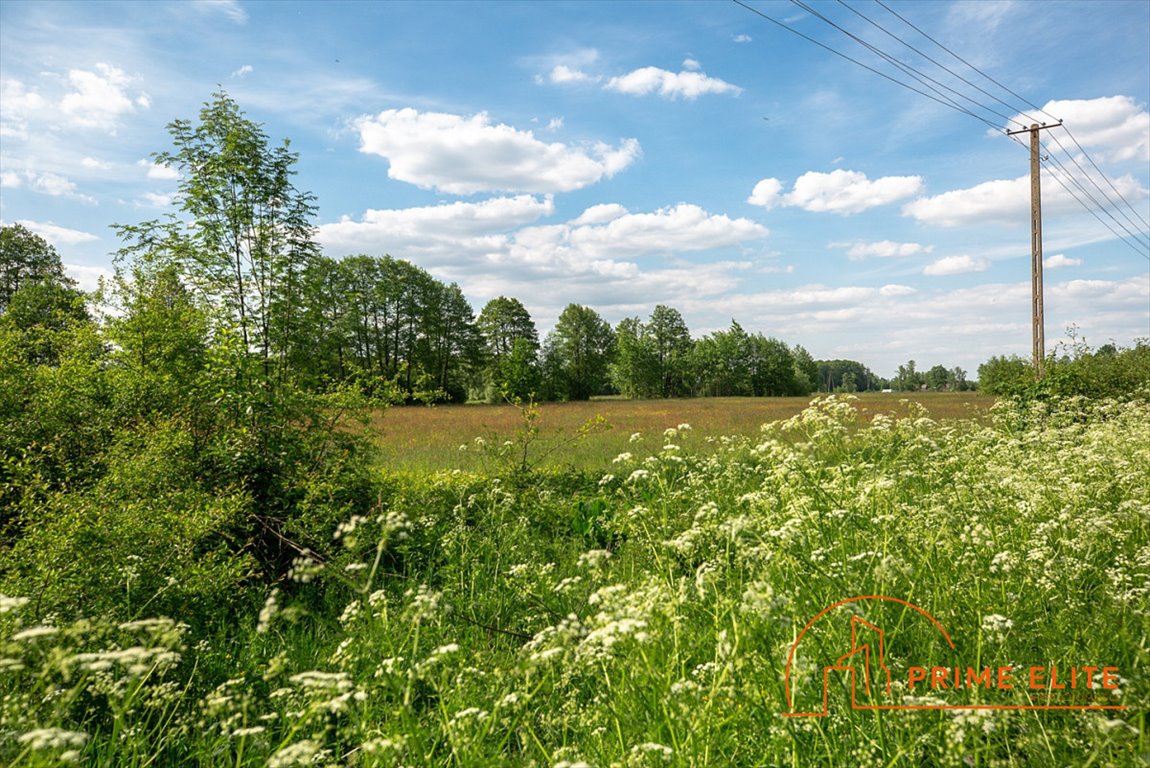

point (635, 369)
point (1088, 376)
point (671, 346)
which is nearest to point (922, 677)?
point (1088, 376)

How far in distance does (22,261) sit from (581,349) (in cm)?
5524

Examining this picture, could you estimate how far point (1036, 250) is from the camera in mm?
20234

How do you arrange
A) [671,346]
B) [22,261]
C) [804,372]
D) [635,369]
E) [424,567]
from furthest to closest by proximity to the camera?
1. [804,372]
2. [671,346]
3. [635,369]
4. [22,261]
5. [424,567]

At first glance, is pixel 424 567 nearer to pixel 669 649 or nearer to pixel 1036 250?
pixel 669 649

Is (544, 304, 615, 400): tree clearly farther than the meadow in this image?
Yes

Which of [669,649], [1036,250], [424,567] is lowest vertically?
[424,567]

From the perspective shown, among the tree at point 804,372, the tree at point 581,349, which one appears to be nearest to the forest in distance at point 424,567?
the tree at point 581,349

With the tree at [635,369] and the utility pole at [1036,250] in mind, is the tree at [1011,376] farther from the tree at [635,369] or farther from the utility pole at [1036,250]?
the tree at [635,369]

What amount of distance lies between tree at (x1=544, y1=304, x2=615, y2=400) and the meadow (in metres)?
69.6

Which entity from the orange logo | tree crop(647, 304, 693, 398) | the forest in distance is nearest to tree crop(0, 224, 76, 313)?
the forest in distance

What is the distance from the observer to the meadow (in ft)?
8.00

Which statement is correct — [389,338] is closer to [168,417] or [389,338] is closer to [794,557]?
[168,417]

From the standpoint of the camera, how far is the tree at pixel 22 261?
40.8 meters

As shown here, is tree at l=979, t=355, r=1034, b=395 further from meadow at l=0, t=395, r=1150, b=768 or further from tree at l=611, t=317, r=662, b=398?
tree at l=611, t=317, r=662, b=398
